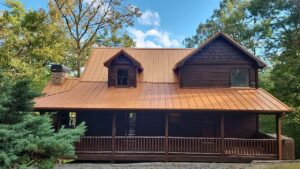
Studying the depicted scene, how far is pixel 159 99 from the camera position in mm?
14875

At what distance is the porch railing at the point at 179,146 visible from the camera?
A: 45.5 feet

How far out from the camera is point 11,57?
21.9 metres

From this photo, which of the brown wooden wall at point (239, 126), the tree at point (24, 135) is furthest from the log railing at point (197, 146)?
the tree at point (24, 135)

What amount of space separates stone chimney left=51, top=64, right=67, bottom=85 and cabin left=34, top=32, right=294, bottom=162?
0.04 meters

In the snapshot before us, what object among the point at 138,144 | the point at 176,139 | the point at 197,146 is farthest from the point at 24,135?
the point at 197,146

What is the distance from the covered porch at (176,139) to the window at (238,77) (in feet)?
6.25

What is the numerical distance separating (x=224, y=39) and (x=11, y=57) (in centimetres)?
1619

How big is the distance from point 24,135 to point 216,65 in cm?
1200

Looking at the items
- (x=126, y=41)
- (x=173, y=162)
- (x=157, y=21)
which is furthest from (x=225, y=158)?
(x=157, y=21)

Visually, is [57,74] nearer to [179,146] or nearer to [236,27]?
[179,146]

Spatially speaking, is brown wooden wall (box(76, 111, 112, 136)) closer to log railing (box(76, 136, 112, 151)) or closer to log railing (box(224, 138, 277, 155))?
log railing (box(76, 136, 112, 151))

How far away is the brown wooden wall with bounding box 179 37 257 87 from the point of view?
16500 mm

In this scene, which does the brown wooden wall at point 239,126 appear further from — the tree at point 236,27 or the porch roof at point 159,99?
the tree at point 236,27

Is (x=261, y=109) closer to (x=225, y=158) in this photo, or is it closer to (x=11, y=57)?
(x=225, y=158)
